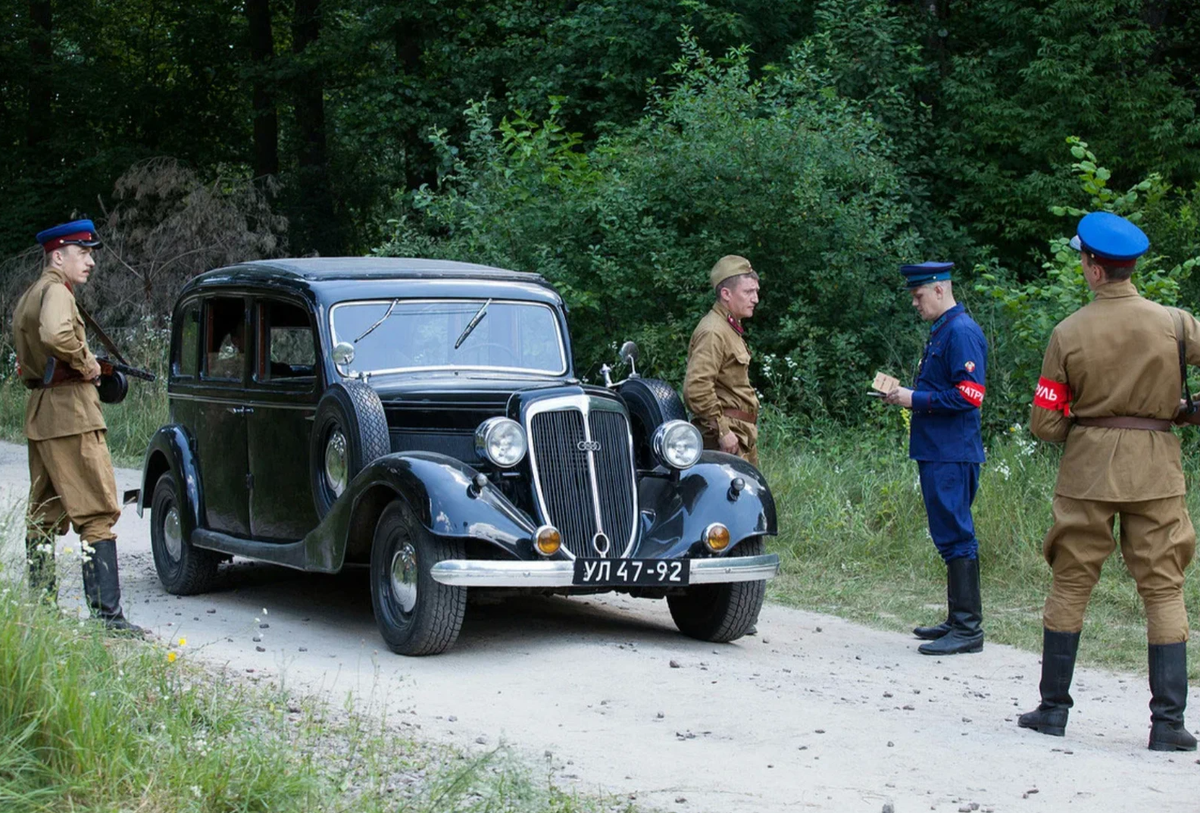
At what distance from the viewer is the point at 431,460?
7180mm

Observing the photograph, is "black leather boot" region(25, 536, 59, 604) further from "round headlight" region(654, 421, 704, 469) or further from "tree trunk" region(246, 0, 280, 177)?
"tree trunk" region(246, 0, 280, 177)

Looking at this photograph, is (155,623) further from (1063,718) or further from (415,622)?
(1063,718)

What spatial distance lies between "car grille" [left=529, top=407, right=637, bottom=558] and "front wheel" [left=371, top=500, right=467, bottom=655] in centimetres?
56

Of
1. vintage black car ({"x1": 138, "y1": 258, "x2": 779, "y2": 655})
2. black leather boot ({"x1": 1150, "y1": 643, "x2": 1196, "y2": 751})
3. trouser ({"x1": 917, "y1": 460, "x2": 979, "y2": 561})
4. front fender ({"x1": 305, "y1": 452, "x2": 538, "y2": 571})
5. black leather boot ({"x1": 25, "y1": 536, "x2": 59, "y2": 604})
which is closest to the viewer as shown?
black leather boot ({"x1": 25, "y1": 536, "x2": 59, "y2": 604})

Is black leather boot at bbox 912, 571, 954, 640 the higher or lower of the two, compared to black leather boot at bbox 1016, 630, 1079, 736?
lower

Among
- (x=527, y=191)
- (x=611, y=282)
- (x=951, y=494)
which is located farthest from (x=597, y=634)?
(x=527, y=191)

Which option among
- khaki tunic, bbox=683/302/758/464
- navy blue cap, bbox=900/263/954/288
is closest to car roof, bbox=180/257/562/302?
khaki tunic, bbox=683/302/758/464

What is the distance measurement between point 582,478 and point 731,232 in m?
7.51

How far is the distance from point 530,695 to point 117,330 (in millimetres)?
15777

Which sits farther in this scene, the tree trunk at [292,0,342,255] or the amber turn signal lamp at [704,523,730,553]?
the tree trunk at [292,0,342,255]

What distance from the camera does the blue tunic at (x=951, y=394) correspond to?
25.3ft

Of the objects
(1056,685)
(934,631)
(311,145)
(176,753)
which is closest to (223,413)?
(934,631)

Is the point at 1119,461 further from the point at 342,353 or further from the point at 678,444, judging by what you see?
the point at 342,353

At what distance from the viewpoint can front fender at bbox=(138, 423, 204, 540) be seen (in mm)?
8992
